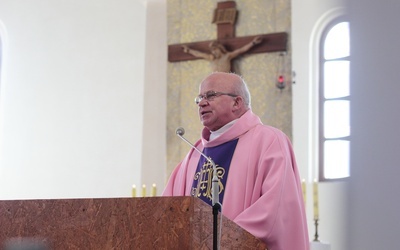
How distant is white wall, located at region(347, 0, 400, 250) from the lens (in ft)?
2.57

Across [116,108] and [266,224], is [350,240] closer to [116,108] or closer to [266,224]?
[266,224]

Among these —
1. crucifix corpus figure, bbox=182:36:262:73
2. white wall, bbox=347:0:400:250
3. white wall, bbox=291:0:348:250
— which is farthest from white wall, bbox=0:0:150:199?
white wall, bbox=347:0:400:250

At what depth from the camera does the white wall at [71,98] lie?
1072 cm

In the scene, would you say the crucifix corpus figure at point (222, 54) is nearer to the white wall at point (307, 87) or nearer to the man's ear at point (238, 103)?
the white wall at point (307, 87)

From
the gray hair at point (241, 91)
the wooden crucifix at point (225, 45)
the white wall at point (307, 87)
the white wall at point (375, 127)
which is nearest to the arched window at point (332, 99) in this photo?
the white wall at point (307, 87)

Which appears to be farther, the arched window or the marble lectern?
the arched window

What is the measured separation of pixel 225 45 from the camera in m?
10.1

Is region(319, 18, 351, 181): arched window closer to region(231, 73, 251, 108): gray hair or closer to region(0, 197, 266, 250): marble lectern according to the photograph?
region(231, 73, 251, 108): gray hair

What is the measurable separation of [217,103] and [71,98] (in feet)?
24.3

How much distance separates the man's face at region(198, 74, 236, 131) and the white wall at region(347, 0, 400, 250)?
10.7 ft

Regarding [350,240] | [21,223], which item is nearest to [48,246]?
[21,223]

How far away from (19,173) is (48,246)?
905 centimetres

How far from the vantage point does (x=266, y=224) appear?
10.9ft

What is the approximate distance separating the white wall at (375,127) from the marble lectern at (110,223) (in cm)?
177
